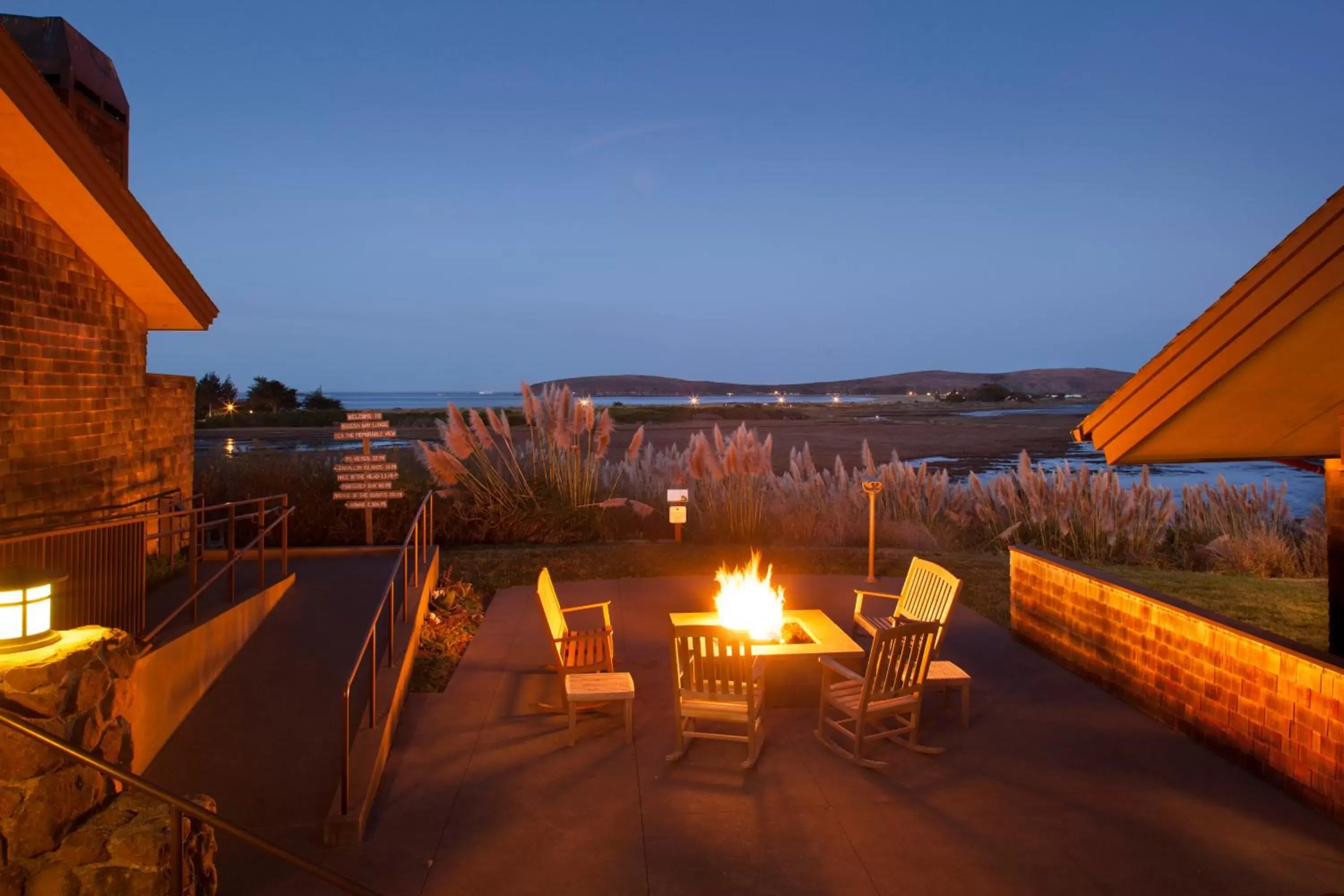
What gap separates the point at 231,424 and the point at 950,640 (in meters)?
41.9

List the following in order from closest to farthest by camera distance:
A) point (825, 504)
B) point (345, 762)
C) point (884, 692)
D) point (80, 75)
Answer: point (345, 762), point (884, 692), point (80, 75), point (825, 504)

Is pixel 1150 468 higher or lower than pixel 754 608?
higher

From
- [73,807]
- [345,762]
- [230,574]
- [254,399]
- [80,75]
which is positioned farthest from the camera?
[254,399]

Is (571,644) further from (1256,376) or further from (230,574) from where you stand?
(1256,376)

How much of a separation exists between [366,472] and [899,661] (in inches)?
333

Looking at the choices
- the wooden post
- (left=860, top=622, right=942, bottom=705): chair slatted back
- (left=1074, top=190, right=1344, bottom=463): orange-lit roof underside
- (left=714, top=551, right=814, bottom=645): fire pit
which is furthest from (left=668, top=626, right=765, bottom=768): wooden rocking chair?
the wooden post

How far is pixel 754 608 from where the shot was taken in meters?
7.34

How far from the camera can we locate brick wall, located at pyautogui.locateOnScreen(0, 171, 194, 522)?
22.7ft

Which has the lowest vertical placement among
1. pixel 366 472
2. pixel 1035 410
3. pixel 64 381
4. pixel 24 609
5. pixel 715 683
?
pixel 715 683

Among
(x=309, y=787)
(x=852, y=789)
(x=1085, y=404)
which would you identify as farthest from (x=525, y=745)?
(x=1085, y=404)

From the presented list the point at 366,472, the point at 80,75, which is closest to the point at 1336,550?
the point at 366,472

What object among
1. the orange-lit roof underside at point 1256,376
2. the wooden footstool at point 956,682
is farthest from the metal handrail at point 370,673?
the orange-lit roof underside at point 1256,376

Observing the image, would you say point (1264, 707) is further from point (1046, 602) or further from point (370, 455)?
point (370, 455)

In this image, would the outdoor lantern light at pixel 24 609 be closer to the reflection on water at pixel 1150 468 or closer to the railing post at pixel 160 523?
the railing post at pixel 160 523
